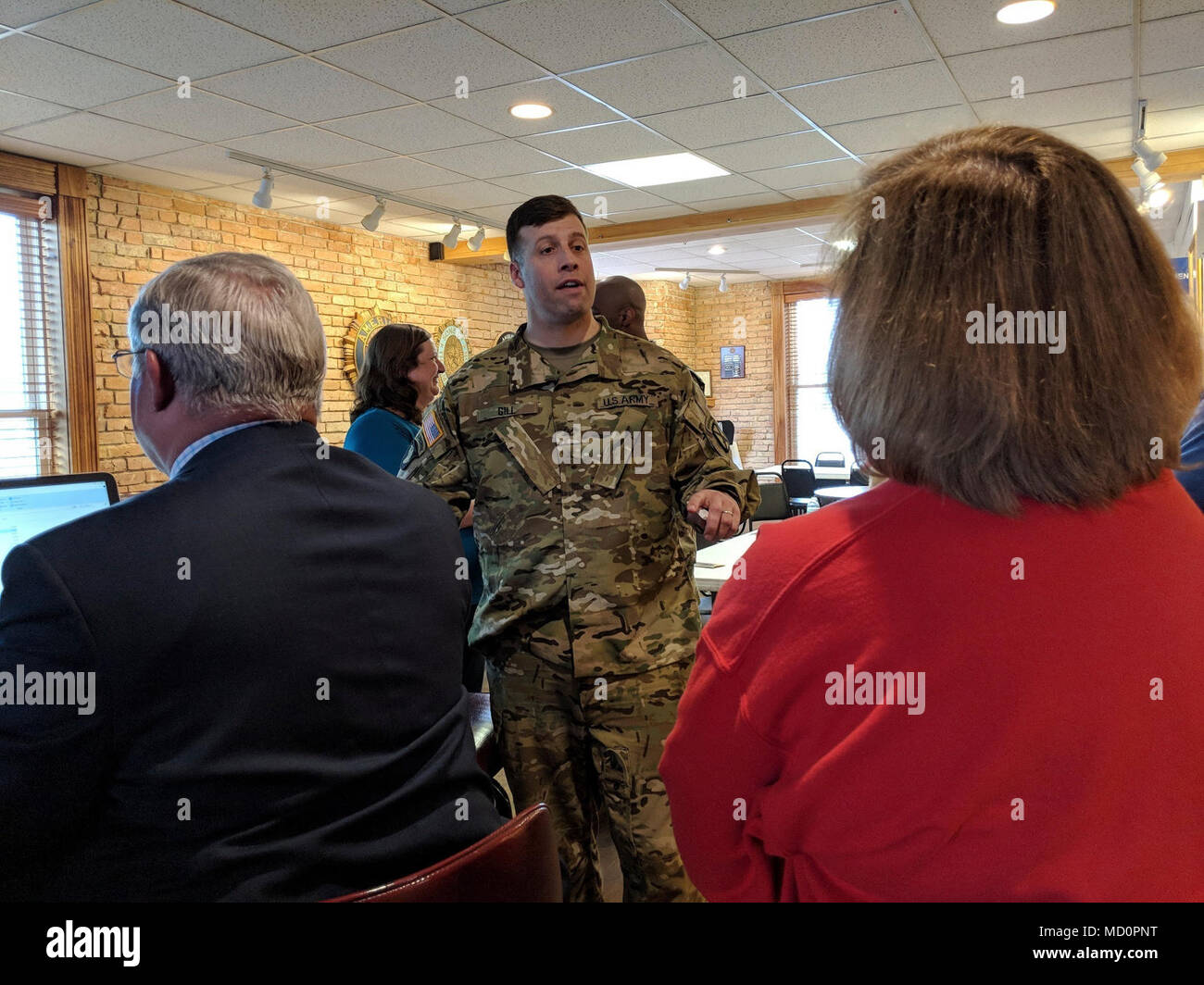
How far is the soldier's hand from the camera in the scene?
1.83 metres

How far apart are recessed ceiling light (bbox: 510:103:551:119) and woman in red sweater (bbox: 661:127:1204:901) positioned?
4372mm

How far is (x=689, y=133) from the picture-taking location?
17.6 ft

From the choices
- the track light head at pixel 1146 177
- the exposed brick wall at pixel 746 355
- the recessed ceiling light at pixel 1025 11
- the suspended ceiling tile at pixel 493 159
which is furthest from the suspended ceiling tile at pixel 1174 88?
the exposed brick wall at pixel 746 355

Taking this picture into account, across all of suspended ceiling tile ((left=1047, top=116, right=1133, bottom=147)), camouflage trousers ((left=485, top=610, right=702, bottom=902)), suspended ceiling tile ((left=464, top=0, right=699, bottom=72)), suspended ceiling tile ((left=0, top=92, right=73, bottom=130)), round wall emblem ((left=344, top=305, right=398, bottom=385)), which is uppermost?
suspended ceiling tile ((left=1047, top=116, right=1133, bottom=147))

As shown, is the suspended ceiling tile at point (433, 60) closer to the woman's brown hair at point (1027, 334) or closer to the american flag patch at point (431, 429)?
the american flag patch at point (431, 429)

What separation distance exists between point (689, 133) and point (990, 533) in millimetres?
5097

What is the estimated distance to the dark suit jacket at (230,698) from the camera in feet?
3.18

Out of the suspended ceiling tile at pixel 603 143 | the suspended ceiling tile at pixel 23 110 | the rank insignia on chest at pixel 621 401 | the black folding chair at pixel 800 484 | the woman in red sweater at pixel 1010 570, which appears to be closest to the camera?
the woman in red sweater at pixel 1010 570

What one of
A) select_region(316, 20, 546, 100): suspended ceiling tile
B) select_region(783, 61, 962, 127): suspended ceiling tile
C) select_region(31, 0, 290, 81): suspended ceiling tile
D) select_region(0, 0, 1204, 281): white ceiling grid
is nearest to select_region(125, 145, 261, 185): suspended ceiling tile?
select_region(0, 0, 1204, 281): white ceiling grid

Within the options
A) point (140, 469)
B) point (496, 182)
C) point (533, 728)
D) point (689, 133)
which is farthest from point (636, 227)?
point (533, 728)

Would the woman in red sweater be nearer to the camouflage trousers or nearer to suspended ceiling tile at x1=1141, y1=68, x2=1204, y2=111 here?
the camouflage trousers

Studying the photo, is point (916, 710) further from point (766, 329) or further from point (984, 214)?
point (766, 329)

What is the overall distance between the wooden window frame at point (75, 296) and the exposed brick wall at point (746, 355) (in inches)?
323

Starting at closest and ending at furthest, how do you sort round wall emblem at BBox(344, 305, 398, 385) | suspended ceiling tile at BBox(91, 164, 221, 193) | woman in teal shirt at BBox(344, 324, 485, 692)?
woman in teal shirt at BBox(344, 324, 485, 692) < suspended ceiling tile at BBox(91, 164, 221, 193) < round wall emblem at BBox(344, 305, 398, 385)
